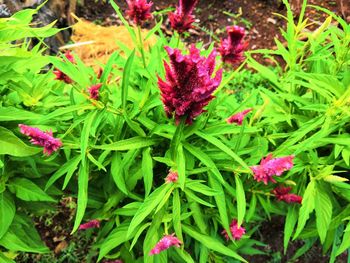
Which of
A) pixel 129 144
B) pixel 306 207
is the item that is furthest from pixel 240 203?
pixel 129 144

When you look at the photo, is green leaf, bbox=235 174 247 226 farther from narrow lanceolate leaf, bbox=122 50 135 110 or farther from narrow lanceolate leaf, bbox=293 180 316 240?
Result: narrow lanceolate leaf, bbox=122 50 135 110

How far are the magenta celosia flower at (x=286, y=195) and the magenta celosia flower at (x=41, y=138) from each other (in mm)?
1006

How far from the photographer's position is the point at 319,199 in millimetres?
1831

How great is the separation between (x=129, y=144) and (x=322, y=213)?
92 centimetres

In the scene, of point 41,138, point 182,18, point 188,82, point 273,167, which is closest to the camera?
point 188,82

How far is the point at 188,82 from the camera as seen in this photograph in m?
1.15

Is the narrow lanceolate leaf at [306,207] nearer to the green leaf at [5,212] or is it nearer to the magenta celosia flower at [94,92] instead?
the magenta celosia flower at [94,92]

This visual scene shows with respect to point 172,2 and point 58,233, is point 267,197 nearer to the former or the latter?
point 58,233

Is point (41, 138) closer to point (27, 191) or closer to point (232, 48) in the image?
point (27, 191)

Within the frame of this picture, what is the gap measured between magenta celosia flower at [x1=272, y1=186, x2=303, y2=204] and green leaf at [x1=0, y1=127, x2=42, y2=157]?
1055 millimetres

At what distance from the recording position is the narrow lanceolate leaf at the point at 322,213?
1.80 meters

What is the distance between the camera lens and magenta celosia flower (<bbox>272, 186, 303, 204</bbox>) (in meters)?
1.82

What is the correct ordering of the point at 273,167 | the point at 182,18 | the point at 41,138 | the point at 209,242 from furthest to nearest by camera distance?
the point at 209,242, the point at 182,18, the point at 273,167, the point at 41,138

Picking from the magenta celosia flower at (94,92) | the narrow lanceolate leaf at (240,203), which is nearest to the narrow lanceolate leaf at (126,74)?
the magenta celosia flower at (94,92)
